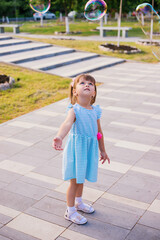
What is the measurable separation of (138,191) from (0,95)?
7099 millimetres

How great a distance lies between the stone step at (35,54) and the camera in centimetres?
1594

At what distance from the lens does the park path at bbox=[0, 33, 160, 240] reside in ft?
13.1

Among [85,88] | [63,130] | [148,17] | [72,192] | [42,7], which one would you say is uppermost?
[42,7]

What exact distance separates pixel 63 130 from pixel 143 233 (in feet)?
5.11

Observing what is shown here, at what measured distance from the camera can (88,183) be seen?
5133 mm

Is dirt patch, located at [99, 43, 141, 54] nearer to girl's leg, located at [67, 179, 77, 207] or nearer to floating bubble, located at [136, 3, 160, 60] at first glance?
floating bubble, located at [136, 3, 160, 60]

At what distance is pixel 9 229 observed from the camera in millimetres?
4008

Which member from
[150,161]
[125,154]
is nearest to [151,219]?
[150,161]

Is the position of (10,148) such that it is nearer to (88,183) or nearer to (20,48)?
(88,183)

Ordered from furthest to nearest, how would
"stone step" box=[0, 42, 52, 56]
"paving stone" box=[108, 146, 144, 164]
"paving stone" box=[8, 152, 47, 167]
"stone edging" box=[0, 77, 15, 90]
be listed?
"stone step" box=[0, 42, 52, 56], "stone edging" box=[0, 77, 15, 90], "paving stone" box=[108, 146, 144, 164], "paving stone" box=[8, 152, 47, 167]

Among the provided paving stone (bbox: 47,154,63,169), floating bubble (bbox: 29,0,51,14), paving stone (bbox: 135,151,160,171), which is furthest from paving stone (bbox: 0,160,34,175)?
floating bubble (bbox: 29,0,51,14)

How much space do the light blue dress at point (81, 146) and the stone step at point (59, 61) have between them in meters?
11.1

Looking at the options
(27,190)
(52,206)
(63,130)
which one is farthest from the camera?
(27,190)

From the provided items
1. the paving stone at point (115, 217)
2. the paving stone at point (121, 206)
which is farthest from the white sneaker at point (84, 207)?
the paving stone at point (121, 206)
